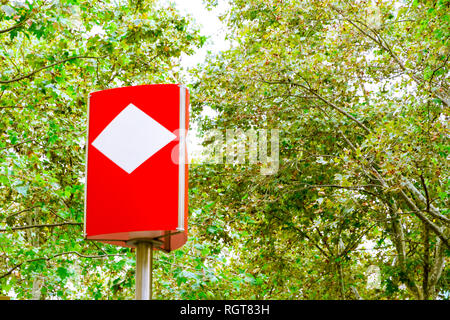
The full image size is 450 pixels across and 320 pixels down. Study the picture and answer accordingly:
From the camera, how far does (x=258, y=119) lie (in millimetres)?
7336

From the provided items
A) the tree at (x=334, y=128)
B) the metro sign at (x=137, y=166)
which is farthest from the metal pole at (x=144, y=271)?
the tree at (x=334, y=128)

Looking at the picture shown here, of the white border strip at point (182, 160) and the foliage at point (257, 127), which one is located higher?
the foliage at point (257, 127)

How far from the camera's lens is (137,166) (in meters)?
1.17

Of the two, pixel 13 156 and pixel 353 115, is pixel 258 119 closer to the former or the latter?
pixel 353 115

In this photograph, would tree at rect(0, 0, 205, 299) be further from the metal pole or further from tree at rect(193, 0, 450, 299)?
the metal pole

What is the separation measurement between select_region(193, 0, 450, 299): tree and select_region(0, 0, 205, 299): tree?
1.25 meters

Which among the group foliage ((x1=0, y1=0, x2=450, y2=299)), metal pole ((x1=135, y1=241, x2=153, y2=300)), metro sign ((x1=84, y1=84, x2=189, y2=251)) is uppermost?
foliage ((x1=0, y1=0, x2=450, y2=299))

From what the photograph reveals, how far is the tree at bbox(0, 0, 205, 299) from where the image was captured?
5.03 metres

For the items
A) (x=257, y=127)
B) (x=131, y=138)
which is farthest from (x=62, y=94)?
(x=131, y=138)

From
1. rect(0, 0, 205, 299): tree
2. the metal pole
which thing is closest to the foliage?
rect(0, 0, 205, 299): tree

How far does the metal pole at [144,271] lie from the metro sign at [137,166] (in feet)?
0.10

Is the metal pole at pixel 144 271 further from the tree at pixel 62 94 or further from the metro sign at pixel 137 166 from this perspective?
the tree at pixel 62 94

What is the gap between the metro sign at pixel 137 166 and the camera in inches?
45.2

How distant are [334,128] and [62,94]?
4.26 metres
